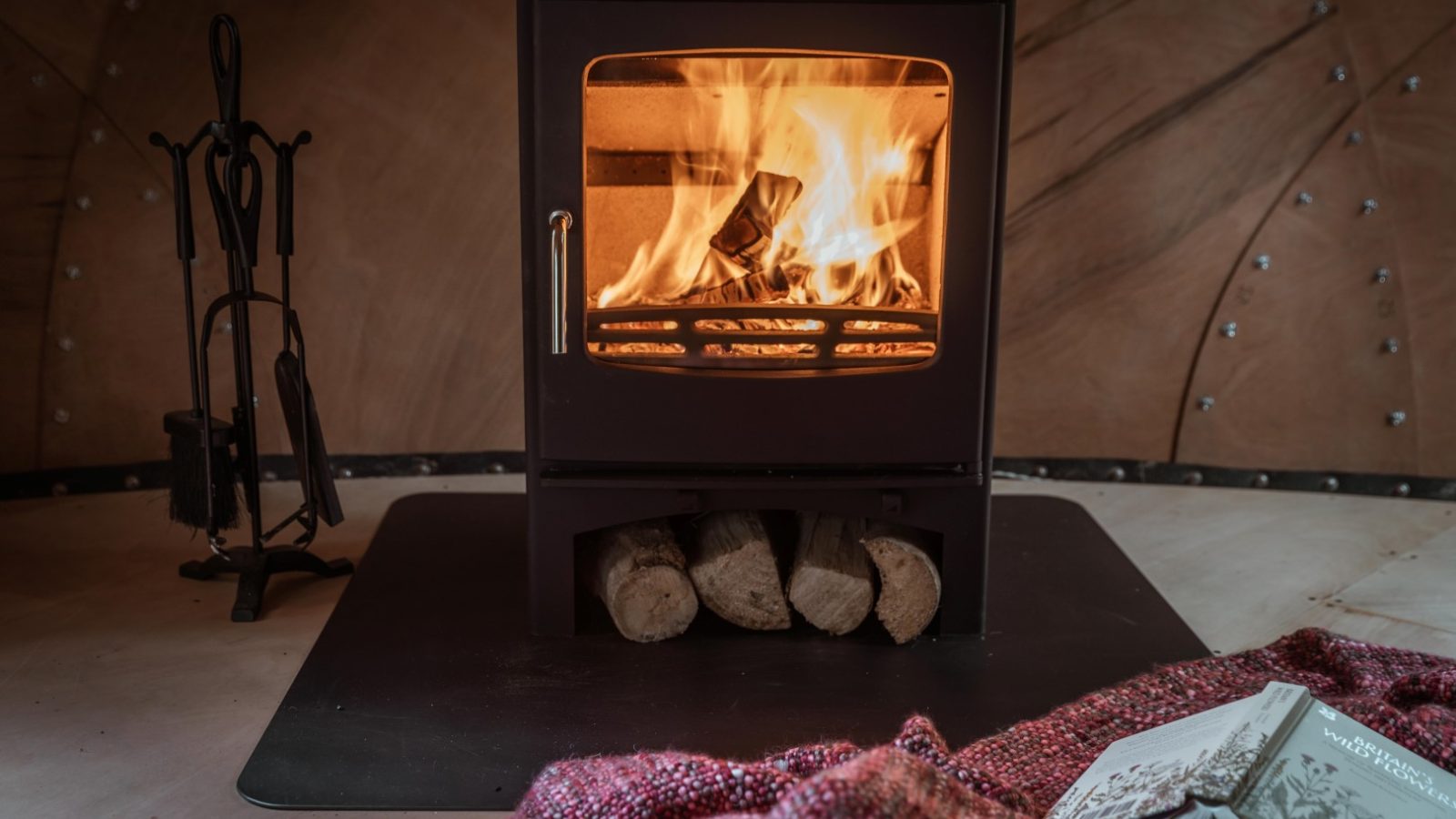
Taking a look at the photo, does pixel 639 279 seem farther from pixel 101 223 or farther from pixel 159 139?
pixel 101 223

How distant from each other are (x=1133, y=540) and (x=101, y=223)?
5.71ft

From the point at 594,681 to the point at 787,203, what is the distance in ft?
1.96

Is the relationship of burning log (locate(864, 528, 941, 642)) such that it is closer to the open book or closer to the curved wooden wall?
the open book

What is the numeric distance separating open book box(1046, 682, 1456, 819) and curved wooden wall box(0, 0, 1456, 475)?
141cm

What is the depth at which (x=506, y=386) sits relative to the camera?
2328 millimetres

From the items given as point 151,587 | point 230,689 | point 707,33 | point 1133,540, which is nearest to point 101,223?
point 151,587

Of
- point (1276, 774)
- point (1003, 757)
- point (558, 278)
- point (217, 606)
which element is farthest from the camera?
point (217, 606)

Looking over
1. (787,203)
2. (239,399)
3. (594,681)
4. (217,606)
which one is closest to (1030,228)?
(787,203)

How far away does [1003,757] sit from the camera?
1218mm

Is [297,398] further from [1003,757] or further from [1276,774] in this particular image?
[1276,774]

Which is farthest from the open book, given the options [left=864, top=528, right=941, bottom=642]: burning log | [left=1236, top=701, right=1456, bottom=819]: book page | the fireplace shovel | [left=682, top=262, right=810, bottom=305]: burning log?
the fireplace shovel

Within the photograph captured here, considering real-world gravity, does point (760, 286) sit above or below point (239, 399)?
above

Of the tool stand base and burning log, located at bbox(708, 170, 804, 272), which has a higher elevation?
burning log, located at bbox(708, 170, 804, 272)

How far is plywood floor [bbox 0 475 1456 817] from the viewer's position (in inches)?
51.1
